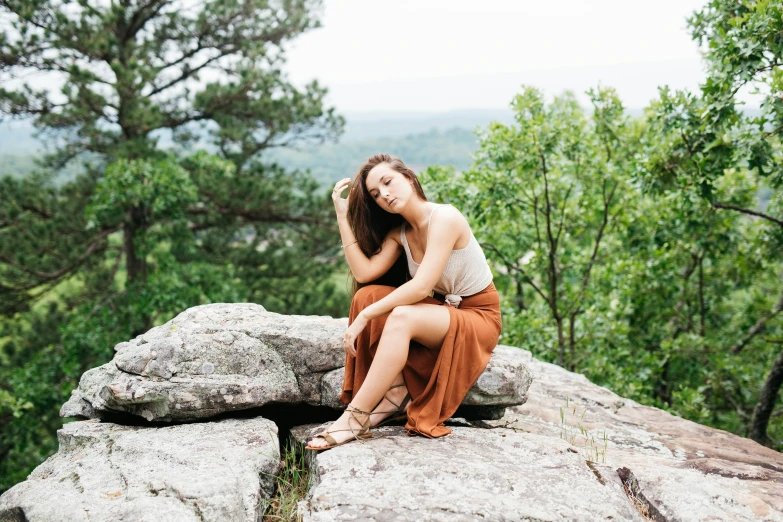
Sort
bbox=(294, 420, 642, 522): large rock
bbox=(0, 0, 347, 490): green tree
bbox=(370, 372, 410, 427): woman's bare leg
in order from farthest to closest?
bbox=(0, 0, 347, 490): green tree < bbox=(370, 372, 410, 427): woman's bare leg < bbox=(294, 420, 642, 522): large rock

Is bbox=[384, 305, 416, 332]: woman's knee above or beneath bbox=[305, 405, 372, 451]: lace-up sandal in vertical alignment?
above

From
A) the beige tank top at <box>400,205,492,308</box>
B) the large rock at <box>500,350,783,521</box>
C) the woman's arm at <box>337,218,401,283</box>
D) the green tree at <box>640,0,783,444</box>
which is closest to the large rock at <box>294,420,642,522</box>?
the large rock at <box>500,350,783,521</box>

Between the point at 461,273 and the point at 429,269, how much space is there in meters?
0.42

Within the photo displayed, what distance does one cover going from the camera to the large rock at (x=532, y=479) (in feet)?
9.53

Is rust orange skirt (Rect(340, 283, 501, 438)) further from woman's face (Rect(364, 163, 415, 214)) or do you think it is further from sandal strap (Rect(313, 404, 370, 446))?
woman's face (Rect(364, 163, 415, 214))

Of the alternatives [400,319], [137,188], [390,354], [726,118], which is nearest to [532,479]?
[390,354]

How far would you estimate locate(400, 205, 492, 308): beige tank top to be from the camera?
3.99 m

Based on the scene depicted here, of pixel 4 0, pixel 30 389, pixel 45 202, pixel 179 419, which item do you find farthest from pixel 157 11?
pixel 179 419

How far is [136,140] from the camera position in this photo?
10.2 meters

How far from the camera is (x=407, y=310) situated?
3633 millimetres

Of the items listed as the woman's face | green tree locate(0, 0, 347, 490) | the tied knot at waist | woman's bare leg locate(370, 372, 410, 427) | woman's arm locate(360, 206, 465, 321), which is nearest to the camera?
woman's arm locate(360, 206, 465, 321)

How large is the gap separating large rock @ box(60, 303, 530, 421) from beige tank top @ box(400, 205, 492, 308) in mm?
577

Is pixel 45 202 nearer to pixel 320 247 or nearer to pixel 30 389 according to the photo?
pixel 30 389

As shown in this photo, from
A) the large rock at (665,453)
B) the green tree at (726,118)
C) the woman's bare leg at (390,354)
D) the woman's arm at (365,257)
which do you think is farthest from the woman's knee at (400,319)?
the green tree at (726,118)
